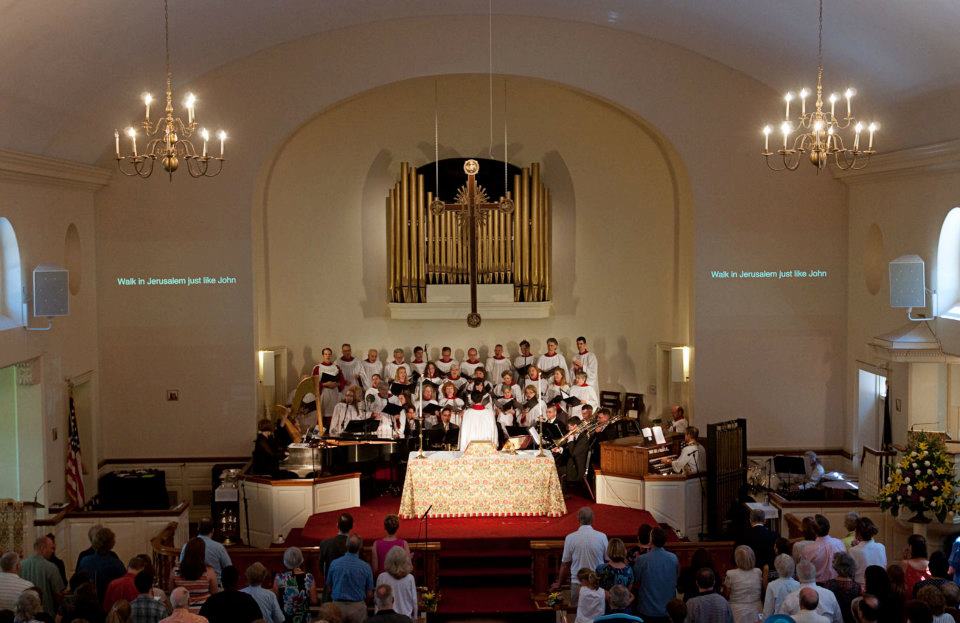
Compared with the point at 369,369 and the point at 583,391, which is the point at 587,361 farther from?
the point at 369,369

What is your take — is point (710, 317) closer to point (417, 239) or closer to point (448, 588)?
point (417, 239)

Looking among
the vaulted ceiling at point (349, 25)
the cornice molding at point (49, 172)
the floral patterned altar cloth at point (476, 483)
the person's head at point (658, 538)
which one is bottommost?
the floral patterned altar cloth at point (476, 483)

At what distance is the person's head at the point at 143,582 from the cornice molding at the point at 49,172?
571cm

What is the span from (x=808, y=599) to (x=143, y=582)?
445 centimetres

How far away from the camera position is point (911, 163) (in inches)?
490

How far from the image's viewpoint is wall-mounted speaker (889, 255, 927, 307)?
12070 mm

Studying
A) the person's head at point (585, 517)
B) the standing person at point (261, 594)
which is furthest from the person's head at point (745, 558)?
the standing person at point (261, 594)

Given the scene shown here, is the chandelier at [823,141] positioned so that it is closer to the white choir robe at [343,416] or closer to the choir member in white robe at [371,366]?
the choir member in white robe at [371,366]

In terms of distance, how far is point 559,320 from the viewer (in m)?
16.8

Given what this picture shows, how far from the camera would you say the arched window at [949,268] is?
40.1 feet

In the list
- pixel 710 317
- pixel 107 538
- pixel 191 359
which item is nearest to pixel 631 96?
pixel 710 317


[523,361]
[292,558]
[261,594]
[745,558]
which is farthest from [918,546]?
[523,361]

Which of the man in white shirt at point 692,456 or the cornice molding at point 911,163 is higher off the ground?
the cornice molding at point 911,163

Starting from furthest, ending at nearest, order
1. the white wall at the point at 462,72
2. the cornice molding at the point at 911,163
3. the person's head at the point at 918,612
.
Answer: the white wall at the point at 462,72 < the cornice molding at the point at 911,163 < the person's head at the point at 918,612
